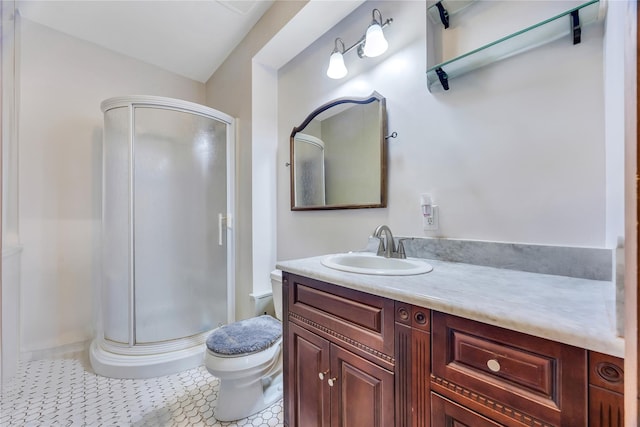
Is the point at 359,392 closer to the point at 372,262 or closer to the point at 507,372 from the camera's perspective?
the point at 507,372

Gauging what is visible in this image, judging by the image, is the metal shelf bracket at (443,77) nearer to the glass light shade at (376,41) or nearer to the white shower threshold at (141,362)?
the glass light shade at (376,41)

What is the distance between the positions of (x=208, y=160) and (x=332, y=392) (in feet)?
5.90

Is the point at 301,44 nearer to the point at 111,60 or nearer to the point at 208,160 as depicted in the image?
the point at 208,160

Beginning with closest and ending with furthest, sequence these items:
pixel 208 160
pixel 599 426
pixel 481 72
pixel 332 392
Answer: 1. pixel 599 426
2. pixel 332 392
3. pixel 481 72
4. pixel 208 160

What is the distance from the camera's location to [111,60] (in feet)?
7.00

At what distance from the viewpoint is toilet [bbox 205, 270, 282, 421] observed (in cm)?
126

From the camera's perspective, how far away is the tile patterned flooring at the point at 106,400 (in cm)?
128

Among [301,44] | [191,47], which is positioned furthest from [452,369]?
[191,47]

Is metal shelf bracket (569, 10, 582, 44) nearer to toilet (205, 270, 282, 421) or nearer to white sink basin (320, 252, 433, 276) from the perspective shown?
white sink basin (320, 252, 433, 276)

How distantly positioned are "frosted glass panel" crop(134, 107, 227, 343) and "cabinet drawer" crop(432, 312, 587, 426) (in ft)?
5.96

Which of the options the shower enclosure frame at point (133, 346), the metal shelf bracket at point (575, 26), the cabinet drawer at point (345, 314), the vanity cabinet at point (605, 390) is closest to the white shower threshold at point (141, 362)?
the shower enclosure frame at point (133, 346)

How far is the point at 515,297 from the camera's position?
62cm

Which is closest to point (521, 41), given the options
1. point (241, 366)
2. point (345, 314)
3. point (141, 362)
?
point (345, 314)

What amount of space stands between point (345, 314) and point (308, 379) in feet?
1.10
